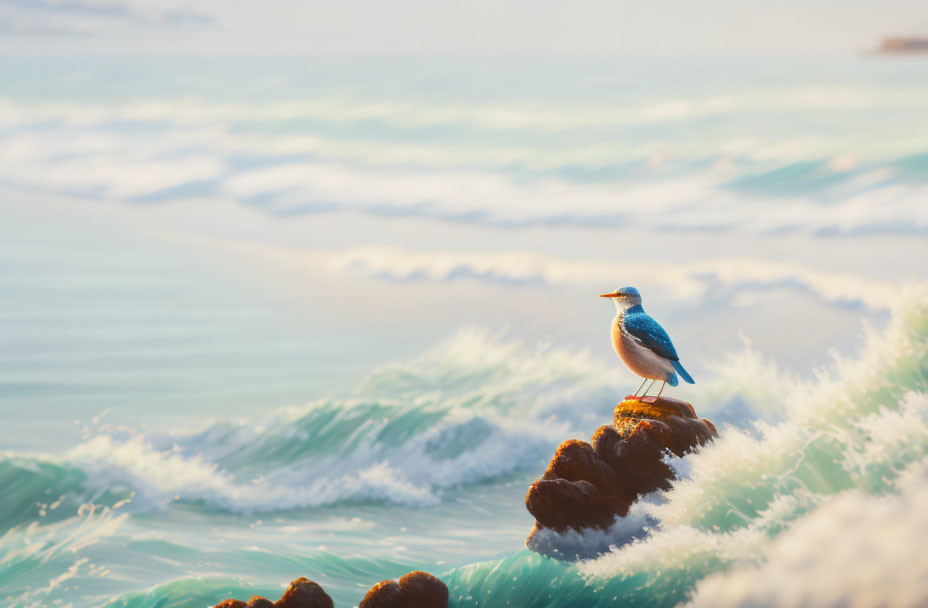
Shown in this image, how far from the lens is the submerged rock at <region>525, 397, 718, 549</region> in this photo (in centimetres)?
596

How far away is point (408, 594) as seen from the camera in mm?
5906

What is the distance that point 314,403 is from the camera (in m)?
15.8

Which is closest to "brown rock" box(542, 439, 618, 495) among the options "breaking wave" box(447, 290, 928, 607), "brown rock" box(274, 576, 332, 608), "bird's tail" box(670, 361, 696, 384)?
"breaking wave" box(447, 290, 928, 607)

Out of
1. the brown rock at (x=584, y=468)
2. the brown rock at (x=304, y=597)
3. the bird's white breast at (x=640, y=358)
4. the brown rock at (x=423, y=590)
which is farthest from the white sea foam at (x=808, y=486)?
the brown rock at (x=304, y=597)

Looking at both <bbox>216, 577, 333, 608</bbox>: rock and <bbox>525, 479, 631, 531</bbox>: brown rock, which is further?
<bbox>525, 479, 631, 531</bbox>: brown rock

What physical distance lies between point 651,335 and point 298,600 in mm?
2686

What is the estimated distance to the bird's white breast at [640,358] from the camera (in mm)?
6211

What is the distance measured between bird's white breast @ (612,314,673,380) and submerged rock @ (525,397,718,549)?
27cm

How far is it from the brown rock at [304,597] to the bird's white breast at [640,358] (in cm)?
238

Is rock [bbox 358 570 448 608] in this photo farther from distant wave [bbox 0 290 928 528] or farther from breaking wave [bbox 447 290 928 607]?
distant wave [bbox 0 290 928 528]

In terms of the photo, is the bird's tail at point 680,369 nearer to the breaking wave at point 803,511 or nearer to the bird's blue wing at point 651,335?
the bird's blue wing at point 651,335

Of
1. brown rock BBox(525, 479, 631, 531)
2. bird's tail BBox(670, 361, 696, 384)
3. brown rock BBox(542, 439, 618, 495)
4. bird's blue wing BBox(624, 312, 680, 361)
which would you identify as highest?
bird's blue wing BBox(624, 312, 680, 361)

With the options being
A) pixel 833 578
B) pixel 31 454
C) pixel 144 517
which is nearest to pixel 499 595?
pixel 833 578

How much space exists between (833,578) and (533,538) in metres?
1.97
